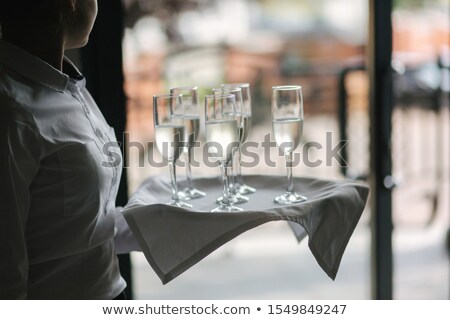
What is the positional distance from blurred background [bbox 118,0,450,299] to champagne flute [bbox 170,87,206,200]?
131 centimetres

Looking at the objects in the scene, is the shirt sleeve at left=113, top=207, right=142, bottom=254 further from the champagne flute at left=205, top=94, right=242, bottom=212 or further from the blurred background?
the blurred background

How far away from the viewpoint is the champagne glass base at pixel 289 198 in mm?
1206

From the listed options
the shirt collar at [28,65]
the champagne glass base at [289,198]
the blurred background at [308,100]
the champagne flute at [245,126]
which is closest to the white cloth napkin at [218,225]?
the champagne glass base at [289,198]

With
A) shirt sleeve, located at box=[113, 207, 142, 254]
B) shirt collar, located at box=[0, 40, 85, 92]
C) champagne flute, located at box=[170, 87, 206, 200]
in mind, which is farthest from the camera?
shirt sleeve, located at box=[113, 207, 142, 254]

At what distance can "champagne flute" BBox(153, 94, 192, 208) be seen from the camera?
1.23m

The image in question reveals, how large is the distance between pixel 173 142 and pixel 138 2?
2107mm

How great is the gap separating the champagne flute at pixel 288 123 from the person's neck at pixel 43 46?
0.41 m

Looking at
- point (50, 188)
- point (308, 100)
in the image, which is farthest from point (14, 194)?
point (308, 100)

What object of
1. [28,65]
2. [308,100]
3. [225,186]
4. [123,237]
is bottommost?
[123,237]

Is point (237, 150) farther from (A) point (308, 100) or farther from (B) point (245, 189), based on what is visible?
(A) point (308, 100)

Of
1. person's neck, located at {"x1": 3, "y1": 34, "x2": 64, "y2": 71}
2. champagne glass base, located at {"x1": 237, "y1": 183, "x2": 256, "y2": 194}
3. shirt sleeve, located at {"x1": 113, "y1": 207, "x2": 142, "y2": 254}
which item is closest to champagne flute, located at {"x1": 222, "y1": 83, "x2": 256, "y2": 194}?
champagne glass base, located at {"x1": 237, "y1": 183, "x2": 256, "y2": 194}

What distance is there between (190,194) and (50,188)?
Answer: 11.8 inches

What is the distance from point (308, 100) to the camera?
14.1 feet
